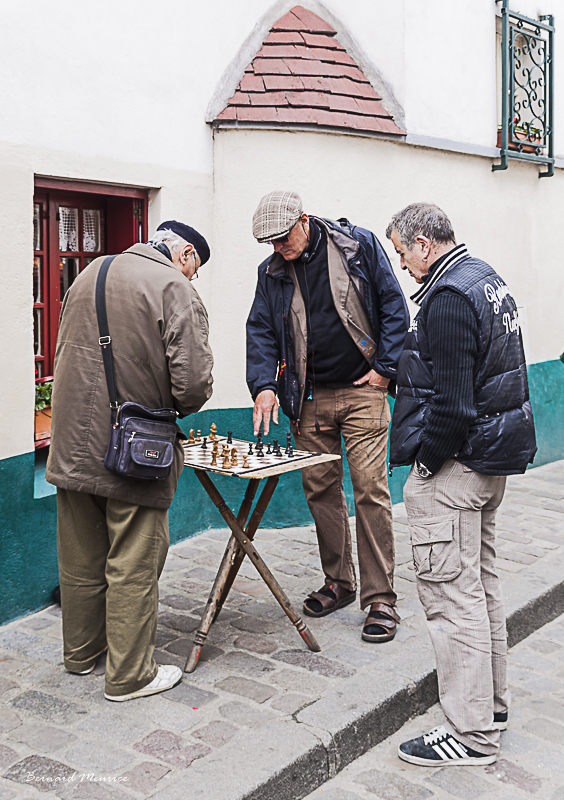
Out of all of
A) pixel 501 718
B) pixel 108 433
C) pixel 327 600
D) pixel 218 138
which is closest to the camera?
pixel 108 433

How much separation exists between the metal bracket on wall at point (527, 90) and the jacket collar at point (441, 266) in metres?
4.56

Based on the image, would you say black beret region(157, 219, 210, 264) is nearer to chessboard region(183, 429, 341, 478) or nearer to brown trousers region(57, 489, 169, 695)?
chessboard region(183, 429, 341, 478)

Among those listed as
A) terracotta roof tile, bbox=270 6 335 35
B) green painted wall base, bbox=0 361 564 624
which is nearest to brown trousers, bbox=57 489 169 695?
green painted wall base, bbox=0 361 564 624

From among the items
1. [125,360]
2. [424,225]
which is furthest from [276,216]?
[125,360]

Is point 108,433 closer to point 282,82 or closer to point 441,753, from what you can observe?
point 441,753

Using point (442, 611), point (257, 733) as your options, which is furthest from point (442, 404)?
point (257, 733)

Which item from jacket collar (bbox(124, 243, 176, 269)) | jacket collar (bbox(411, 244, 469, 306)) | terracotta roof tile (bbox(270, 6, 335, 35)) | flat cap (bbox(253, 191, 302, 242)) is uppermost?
terracotta roof tile (bbox(270, 6, 335, 35))

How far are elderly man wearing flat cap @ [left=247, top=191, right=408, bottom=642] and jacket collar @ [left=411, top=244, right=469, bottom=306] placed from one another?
897mm

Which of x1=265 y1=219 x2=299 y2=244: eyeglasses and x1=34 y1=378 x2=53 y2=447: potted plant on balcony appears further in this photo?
x1=34 y1=378 x2=53 y2=447: potted plant on balcony

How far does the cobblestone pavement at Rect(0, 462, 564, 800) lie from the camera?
3.07 m

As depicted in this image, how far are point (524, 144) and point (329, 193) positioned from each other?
269 cm

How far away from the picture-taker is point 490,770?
3316 millimetres

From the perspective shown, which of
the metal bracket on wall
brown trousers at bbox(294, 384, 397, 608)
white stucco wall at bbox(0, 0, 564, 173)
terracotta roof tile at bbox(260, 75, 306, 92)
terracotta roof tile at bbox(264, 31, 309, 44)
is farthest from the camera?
the metal bracket on wall

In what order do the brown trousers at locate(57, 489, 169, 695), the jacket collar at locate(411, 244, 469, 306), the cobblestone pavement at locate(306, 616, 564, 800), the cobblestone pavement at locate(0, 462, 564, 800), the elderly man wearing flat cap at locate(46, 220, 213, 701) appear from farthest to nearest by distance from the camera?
the brown trousers at locate(57, 489, 169, 695) → the elderly man wearing flat cap at locate(46, 220, 213, 701) → the jacket collar at locate(411, 244, 469, 306) → the cobblestone pavement at locate(306, 616, 564, 800) → the cobblestone pavement at locate(0, 462, 564, 800)
